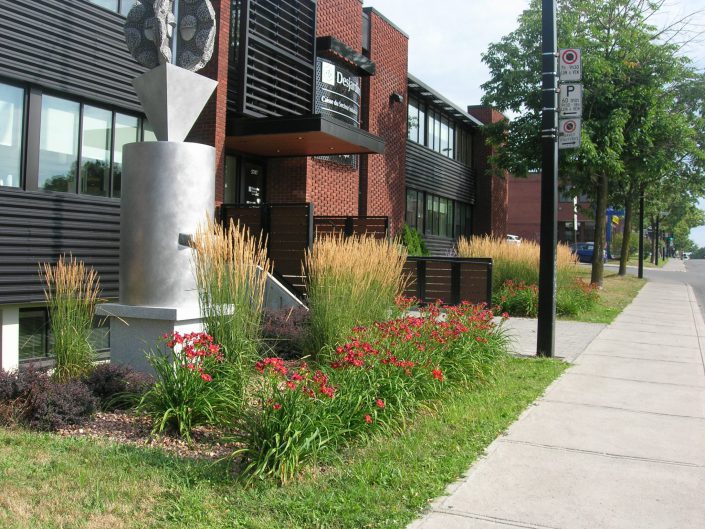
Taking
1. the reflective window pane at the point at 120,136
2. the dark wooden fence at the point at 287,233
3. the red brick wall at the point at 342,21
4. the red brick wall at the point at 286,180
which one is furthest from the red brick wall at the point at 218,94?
the red brick wall at the point at 342,21

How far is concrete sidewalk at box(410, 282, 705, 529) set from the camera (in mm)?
4211

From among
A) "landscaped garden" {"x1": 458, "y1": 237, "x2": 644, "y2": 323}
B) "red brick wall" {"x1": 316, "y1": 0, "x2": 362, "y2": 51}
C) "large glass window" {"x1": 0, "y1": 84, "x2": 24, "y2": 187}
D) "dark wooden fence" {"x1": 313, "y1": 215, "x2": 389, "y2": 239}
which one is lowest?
"landscaped garden" {"x1": 458, "y1": 237, "x2": 644, "y2": 323}

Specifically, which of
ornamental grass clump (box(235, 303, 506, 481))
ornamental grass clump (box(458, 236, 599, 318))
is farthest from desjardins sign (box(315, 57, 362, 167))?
ornamental grass clump (box(235, 303, 506, 481))

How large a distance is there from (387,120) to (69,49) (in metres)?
12.6

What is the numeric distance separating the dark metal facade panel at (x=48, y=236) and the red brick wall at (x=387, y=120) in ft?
33.6

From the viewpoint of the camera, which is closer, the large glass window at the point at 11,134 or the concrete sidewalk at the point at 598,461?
the concrete sidewalk at the point at 598,461

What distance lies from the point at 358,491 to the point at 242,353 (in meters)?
2.46

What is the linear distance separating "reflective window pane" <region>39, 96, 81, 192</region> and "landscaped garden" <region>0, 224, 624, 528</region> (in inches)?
146

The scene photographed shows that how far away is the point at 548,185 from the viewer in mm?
10039

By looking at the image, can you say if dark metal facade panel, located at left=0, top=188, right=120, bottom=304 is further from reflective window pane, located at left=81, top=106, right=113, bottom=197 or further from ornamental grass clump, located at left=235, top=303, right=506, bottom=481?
ornamental grass clump, located at left=235, top=303, right=506, bottom=481

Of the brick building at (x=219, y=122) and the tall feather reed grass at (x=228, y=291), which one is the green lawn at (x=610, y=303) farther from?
the tall feather reed grass at (x=228, y=291)

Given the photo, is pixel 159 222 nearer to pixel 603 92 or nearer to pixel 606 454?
pixel 606 454

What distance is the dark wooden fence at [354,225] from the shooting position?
14.0m

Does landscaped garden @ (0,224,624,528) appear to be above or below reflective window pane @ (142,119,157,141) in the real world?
below
